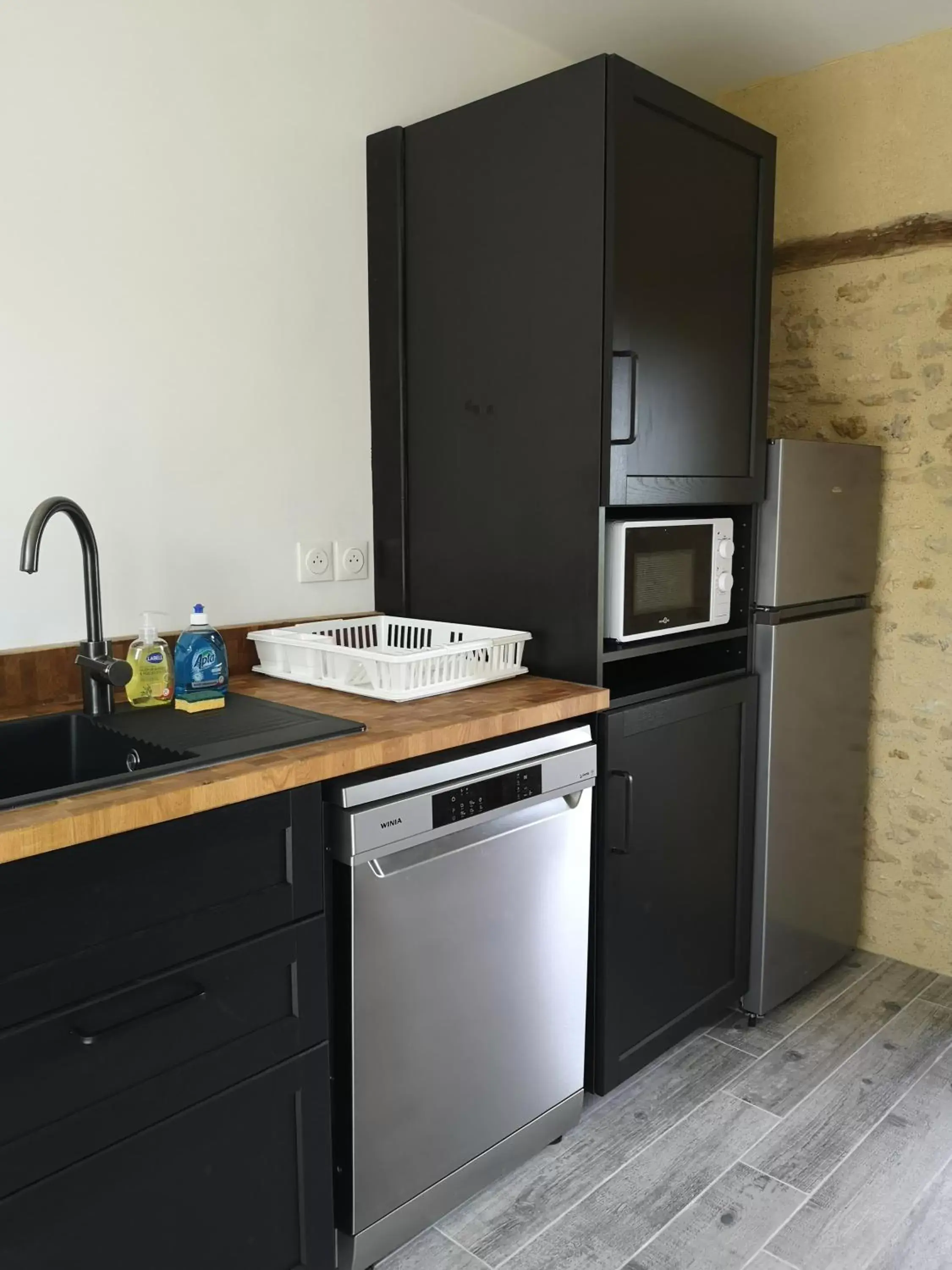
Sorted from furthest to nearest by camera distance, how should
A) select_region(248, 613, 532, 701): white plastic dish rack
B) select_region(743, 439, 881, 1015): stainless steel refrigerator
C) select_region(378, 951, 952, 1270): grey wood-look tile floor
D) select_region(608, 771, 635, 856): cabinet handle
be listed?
select_region(743, 439, 881, 1015): stainless steel refrigerator
select_region(608, 771, 635, 856): cabinet handle
select_region(248, 613, 532, 701): white plastic dish rack
select_region(378, 951, 952, 1270): grey wood-look tile floor

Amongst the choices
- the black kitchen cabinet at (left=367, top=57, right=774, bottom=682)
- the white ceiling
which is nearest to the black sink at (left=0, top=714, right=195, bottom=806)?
the black kitchen cabinet at (left=367, top=57, right=774, bottom=682)

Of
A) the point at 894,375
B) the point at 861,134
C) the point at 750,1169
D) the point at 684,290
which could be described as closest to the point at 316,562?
the point at 684,290

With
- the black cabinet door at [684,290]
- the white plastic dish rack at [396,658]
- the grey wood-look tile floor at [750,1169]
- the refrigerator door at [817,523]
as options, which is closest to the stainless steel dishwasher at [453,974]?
the grey wood-look tile floor at [750,1169]

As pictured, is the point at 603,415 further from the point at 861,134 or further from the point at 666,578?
the point at 861,134

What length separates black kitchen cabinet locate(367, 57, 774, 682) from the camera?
1.98 metres

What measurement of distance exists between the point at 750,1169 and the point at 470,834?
3.11 ft

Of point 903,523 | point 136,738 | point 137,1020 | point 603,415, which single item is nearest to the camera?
point 137,1020

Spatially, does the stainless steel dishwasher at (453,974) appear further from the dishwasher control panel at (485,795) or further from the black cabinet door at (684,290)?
the black cabinet door at (684,290)

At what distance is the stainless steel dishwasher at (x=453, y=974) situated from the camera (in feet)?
5.20

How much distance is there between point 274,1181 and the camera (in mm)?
1504

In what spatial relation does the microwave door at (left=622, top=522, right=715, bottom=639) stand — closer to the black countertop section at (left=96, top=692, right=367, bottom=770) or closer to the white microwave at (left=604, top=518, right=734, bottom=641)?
the white microwave at (left=604, top=518, right=734, bottom=641)

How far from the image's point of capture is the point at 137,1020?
130 centimetres

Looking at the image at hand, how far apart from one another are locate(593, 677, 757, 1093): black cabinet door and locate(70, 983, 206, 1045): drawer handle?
0.94 m

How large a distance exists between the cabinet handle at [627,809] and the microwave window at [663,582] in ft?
1.13
